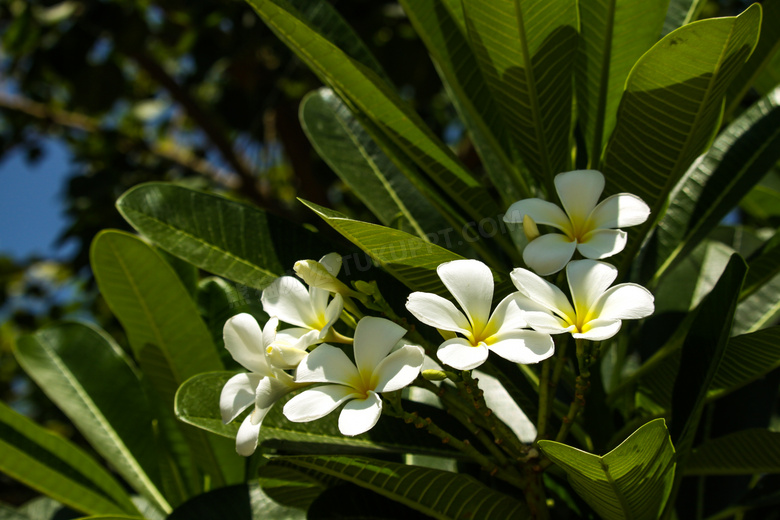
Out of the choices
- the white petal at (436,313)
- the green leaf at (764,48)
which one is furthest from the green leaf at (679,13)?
the white petal at (436,313)

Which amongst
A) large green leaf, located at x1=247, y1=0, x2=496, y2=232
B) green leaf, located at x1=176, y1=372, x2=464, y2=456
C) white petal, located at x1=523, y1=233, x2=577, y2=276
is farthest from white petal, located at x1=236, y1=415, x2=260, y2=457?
large green leaf, located at x1=247, y1=0, x2=496, y2=232

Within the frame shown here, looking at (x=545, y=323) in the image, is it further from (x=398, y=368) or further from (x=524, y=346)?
(x=398, y=368)

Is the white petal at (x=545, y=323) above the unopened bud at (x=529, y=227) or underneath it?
underneath

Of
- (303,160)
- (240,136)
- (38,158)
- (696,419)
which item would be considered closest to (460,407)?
(696,419)

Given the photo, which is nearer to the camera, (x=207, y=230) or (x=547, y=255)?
(x=547, y=255)

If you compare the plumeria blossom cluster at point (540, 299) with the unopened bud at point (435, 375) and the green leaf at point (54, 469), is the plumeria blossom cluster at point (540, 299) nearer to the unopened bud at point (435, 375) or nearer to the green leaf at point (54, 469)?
the unopened bud at point (435, 375)

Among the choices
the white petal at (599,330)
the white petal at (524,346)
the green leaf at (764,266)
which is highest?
the white petal at (524,346)

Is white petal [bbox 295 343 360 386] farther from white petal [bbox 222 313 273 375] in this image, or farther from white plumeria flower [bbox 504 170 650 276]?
white plumeria flower [bbox 504 170 650 276]

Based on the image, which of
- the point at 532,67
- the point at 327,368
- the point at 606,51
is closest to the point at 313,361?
the point at 327,368
